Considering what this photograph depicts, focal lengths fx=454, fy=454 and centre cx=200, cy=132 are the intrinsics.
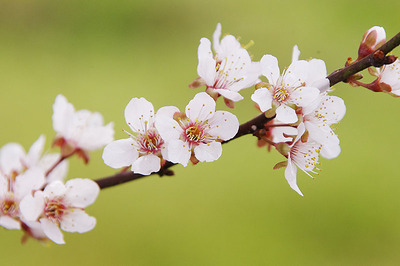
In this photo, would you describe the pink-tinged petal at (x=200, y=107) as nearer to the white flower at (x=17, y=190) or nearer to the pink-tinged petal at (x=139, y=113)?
the pink-tinged petal at (x=139, y=113)

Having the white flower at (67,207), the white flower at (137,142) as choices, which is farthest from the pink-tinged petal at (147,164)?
the white flower at (67,207)

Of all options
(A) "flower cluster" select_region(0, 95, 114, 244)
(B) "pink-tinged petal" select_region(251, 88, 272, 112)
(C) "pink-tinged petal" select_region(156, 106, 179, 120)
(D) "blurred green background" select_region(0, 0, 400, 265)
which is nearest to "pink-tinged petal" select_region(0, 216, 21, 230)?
(A) "flower cluster" select_region(0, 95, 114, 244)

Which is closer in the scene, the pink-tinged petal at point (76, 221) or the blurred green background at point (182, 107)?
the pink-tinged petal at point (76, 221)

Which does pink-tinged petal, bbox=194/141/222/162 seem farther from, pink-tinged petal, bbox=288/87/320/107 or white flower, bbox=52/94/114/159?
white flower, bbox=52/94/114/159

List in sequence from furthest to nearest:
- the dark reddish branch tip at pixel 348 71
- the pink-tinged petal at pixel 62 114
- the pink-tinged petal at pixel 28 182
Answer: the pink-tinged petal at pixel 62 114 < the pink-tinged petal at pixel 28 182 < the dark reddish branch tip at pixel 348 71

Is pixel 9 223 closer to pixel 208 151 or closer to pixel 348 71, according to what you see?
pixel 208 151

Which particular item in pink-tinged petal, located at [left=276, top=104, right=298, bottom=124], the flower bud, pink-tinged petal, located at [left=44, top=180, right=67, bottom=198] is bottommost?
pink-tinged petal, located at [left=44, top=180, right=67, bottom=198]
